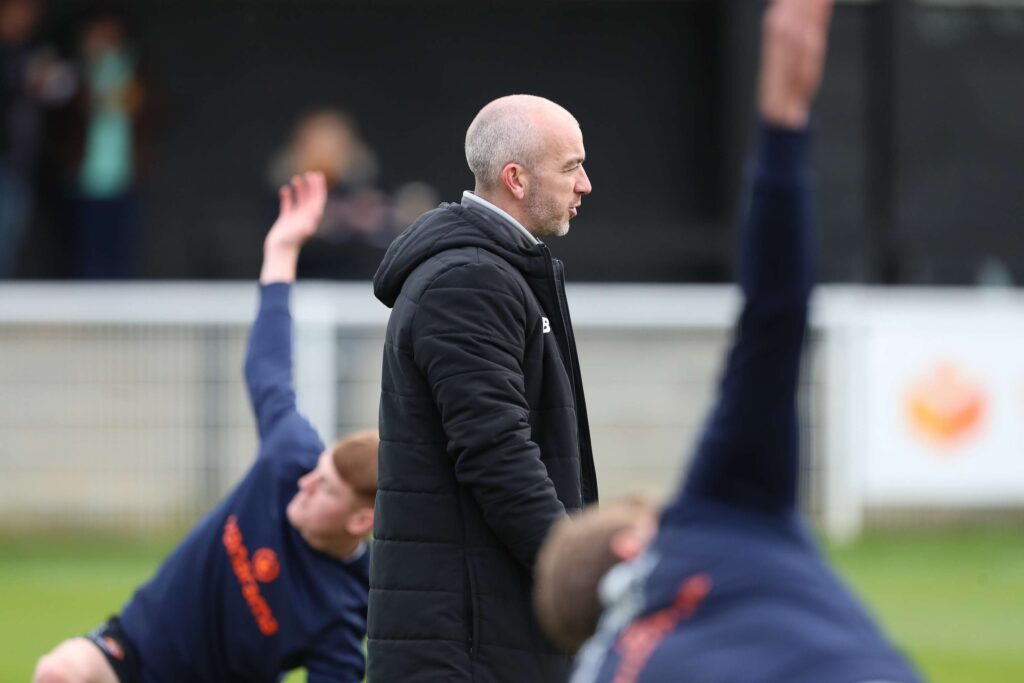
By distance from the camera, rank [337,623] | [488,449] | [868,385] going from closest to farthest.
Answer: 1. [488,449]
2. [337,623]
3. [868,385]

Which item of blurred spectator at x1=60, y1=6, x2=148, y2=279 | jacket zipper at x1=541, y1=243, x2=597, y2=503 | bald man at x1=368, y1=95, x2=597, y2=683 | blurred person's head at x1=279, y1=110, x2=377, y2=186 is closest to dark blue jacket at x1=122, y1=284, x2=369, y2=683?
bald man at x1=368, y1=95, x2=597, y2=683

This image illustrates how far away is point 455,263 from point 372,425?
7.14 m

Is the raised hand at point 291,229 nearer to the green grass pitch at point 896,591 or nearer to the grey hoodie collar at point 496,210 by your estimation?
the grey hoodie collar at point 496,210

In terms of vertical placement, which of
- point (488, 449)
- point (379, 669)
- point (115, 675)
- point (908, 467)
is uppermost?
point (488, 449)

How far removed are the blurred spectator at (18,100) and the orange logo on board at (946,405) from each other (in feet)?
A: 20.8

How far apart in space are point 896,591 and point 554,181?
624 centimetres

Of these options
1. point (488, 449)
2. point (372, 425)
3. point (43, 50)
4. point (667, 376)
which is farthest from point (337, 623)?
point (43, 50)

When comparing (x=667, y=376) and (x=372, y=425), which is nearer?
(x=372, y=425)

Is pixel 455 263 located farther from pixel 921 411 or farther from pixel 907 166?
pixel 907 166

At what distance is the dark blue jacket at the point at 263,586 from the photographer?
4.89m

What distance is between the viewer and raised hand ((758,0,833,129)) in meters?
2.17

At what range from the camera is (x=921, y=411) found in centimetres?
1168

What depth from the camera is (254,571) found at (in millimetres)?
4953

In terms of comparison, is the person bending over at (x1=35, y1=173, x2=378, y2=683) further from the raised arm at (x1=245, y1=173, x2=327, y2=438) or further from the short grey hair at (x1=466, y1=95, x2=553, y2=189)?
the short grey hair at (x1=466, y1=95, x2=553, y2=189)
